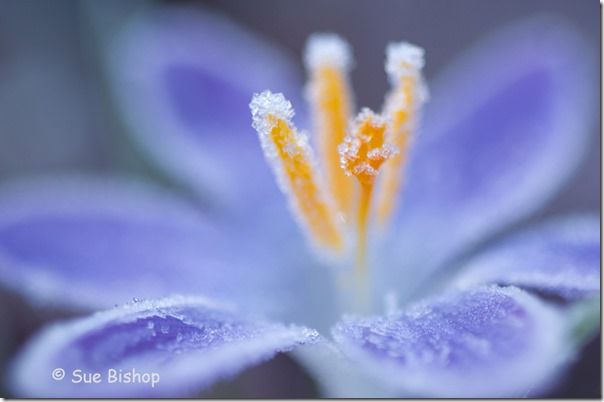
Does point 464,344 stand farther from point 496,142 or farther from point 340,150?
point 496,142

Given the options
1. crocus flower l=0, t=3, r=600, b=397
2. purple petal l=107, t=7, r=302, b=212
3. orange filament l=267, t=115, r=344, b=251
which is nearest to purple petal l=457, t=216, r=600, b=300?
crocus flower l=0, t=3, r=600, b=397

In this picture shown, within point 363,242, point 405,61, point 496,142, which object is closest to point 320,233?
point 363,242

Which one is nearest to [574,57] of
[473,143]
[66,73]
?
[473,143]

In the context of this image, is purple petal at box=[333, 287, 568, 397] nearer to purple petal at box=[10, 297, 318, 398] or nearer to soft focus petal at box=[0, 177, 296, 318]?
purple petal at box=[10, 297, 318, 398]

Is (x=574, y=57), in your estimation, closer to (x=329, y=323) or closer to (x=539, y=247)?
(x=539, y=247)

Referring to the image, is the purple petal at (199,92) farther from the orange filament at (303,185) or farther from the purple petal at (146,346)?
the purple petal at (146,346)

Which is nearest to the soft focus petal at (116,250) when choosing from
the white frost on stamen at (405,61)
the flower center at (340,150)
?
the flower center at (340,150)
